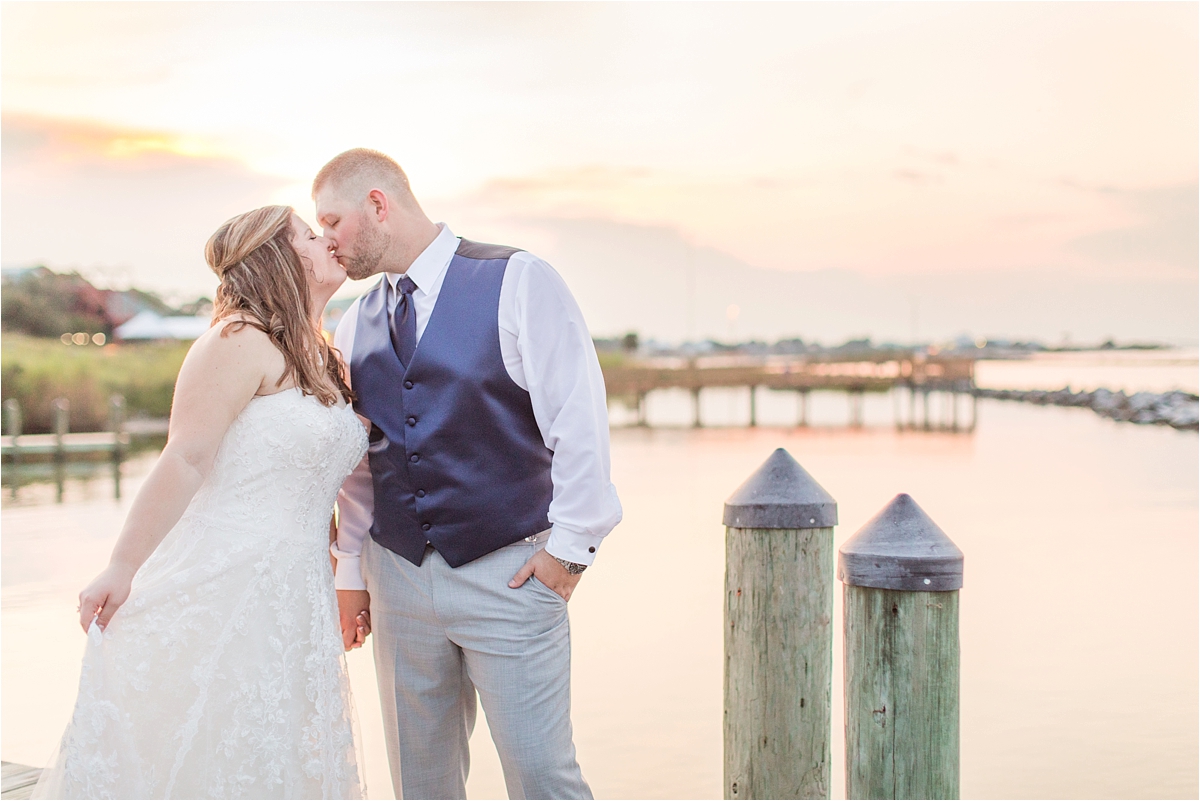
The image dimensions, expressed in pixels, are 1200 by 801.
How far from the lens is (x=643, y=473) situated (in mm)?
18984

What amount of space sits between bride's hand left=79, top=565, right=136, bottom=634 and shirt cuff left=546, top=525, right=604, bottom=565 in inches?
34.7

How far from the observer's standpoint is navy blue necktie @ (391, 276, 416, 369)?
96.9 inches

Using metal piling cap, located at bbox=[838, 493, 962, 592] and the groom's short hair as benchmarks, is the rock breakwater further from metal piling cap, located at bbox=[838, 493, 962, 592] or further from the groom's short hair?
the groom's short hair

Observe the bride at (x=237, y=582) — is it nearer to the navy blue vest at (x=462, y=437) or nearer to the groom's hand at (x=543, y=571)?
the navy blue vest at (x=462, y=437)

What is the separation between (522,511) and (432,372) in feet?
1.19

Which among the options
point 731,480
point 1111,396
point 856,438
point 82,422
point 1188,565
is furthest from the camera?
point 1111,396

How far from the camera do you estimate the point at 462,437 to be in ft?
7.80

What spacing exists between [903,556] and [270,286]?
4.93ft

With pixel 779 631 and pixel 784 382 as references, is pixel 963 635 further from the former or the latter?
pixel 784 382

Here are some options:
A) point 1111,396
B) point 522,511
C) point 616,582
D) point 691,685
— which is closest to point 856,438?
point 1111,396

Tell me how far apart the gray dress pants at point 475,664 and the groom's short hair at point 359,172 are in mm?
840

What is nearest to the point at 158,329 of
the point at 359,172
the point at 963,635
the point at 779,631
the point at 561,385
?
the point at 963,635

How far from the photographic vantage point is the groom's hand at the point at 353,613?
8.73ft

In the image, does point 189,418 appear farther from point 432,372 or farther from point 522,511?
point 522,511
